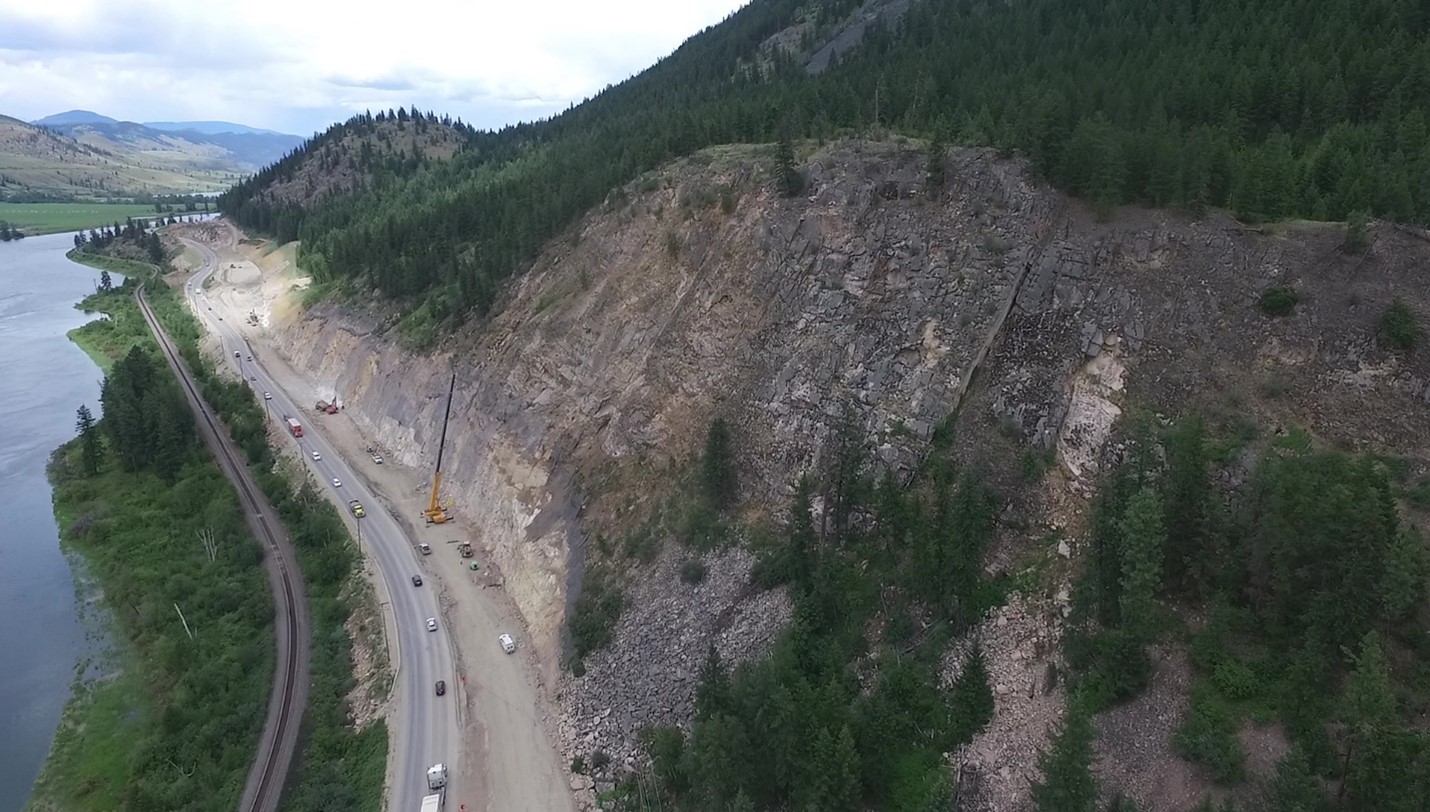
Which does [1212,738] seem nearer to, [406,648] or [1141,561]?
[1141,561]

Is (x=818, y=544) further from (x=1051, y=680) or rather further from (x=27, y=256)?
(x=27, y=256)

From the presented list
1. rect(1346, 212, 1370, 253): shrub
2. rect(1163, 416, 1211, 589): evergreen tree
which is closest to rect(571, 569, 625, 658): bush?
rect(1163, 416, 1211, 589): evergreen tree

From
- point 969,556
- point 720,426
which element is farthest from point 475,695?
point 969,556

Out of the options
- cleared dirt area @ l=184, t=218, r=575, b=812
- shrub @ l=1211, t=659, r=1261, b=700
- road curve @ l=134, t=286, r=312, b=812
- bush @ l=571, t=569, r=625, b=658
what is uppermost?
shrub @ l=1211, t=659, r=1261, b=700

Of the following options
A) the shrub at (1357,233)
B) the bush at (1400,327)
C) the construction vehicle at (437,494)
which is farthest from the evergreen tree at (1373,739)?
the construction vehicle at (437,494)

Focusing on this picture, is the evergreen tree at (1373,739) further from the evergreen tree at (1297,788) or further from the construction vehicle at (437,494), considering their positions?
the construction vehicle at (437,494)

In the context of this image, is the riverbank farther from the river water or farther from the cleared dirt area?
the cleared dirt area
